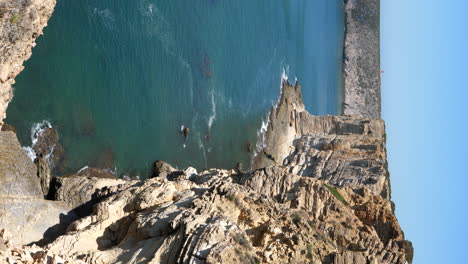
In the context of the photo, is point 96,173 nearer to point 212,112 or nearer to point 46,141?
point 46,141

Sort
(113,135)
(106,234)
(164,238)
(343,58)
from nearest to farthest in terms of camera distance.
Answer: (164,238), (106,234), (113,135), (343,58)

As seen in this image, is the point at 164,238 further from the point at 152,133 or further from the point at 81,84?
the point at 152,133

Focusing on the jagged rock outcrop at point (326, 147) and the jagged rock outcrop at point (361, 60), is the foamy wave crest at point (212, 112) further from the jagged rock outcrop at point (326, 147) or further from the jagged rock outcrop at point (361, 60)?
the jagged rock outcrop at point (361, 60)

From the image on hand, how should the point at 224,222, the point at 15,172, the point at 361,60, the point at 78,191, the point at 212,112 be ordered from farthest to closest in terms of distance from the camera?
the point at 361,60, the point at 212,112, the point at 78,191, the point at 15,172, the point at 224,222

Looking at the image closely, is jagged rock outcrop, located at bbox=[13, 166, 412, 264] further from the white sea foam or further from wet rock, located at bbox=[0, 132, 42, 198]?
the white sea foam

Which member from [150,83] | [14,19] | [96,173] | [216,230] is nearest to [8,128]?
[96,173]

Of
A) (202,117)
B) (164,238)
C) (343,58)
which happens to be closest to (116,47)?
(202,117)
